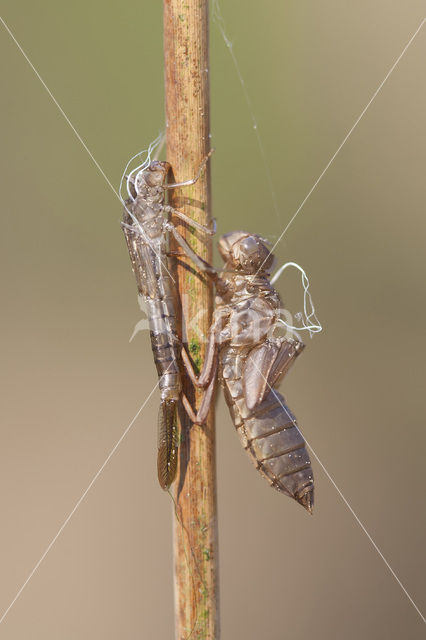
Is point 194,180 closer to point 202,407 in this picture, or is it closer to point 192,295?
point 192,295

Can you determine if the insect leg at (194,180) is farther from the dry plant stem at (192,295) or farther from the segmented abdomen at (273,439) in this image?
the segmented abdomen at (273,439)

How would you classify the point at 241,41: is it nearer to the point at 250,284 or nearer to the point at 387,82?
the point at 387,82

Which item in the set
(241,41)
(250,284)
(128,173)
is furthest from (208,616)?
(241,41)

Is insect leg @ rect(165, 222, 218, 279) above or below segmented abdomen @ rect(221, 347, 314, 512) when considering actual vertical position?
above

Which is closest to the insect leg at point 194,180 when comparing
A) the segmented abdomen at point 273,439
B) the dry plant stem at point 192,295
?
the dry plant stem at point 192,295

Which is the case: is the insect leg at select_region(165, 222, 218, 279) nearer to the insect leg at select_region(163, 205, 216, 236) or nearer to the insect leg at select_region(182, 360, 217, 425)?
the insect leg at select_region(163, 205, 216, 236)

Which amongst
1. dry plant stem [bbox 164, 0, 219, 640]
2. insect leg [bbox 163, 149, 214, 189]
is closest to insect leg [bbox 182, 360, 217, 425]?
dry plant stem [bbox 164, 0, 219, 640]
